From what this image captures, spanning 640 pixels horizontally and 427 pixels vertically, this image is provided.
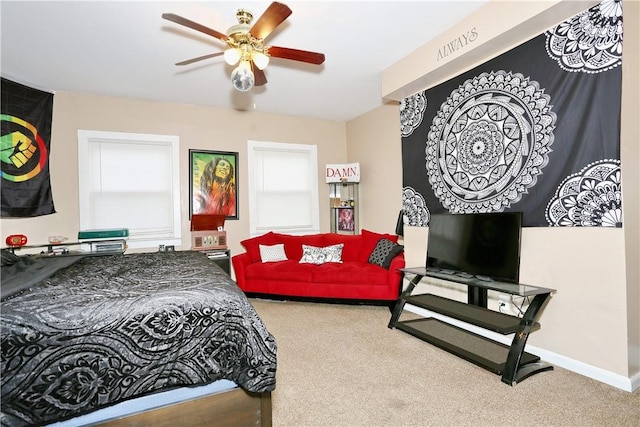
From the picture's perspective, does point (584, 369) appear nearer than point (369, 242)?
Yes

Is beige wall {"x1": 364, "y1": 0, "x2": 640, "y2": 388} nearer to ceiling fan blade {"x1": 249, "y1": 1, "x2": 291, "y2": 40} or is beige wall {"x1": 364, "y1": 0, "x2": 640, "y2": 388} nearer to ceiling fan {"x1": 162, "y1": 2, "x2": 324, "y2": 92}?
ceiling fan {"x1": 162, "y1": 2, "x2": 324, "y2": 92}

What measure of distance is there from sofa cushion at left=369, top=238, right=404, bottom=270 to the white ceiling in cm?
199

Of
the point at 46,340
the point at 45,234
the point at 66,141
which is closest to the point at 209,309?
the point at 46,340

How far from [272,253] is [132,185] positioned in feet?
6.86

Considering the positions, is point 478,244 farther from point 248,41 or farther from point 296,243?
point 296,243

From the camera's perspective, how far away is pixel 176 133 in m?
4.82

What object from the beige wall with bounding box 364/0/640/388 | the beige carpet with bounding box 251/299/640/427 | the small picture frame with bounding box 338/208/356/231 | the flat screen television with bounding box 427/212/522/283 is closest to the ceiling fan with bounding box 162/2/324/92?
the beige wall with bounding box 364/0/640/388

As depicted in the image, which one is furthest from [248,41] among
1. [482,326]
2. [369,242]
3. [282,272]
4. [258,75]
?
[369,242]

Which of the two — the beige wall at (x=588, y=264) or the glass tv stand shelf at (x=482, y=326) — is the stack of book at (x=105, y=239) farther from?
the beige wall at (x=588, y=264)

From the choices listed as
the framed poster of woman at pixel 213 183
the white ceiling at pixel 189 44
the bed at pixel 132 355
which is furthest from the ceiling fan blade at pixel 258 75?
the framed poster of woman at pixel 213 183

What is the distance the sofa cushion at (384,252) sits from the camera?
4.16 meters

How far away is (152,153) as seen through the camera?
472 centimetres

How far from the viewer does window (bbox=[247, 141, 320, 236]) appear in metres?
5.32

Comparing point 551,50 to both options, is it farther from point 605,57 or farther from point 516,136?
point 516,136
